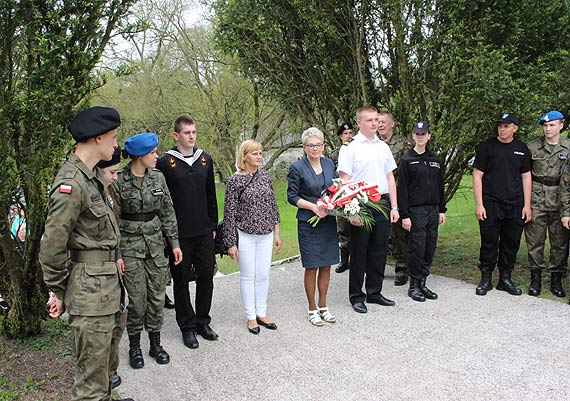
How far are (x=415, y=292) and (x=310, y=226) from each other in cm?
171

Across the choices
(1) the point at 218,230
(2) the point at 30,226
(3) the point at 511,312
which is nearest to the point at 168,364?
(1) the point at 218,230

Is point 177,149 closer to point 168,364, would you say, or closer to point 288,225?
point 168,364

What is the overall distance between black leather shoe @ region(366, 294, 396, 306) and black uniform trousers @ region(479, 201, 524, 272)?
4.33 feet

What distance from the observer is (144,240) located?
417cm

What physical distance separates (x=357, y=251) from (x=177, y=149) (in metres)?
2.24

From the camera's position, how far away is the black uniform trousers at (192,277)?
469 cm

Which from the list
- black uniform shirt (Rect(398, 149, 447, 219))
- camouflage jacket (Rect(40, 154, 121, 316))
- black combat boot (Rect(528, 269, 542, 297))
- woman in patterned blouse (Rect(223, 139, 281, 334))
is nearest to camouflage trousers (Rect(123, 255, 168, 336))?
woman in patterned blouse (Rect(223, 139, 281, 334))

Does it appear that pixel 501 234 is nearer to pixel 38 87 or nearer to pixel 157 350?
pixel 157 350

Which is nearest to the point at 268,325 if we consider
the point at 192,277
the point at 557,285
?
the point at 192,277

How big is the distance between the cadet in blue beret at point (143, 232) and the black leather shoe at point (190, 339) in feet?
1.06

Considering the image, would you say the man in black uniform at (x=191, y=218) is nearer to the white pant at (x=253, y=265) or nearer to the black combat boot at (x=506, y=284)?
the white pant at (x=253, y=265)

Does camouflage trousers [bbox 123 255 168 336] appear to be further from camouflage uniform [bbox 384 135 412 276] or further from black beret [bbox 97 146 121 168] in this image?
camouflage uniform [bbox 384 135 412 276]

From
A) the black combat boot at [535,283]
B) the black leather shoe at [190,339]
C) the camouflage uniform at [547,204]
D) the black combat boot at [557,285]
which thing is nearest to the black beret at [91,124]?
the black leather shoe at [190,339]

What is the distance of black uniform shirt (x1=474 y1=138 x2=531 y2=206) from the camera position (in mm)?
5723
